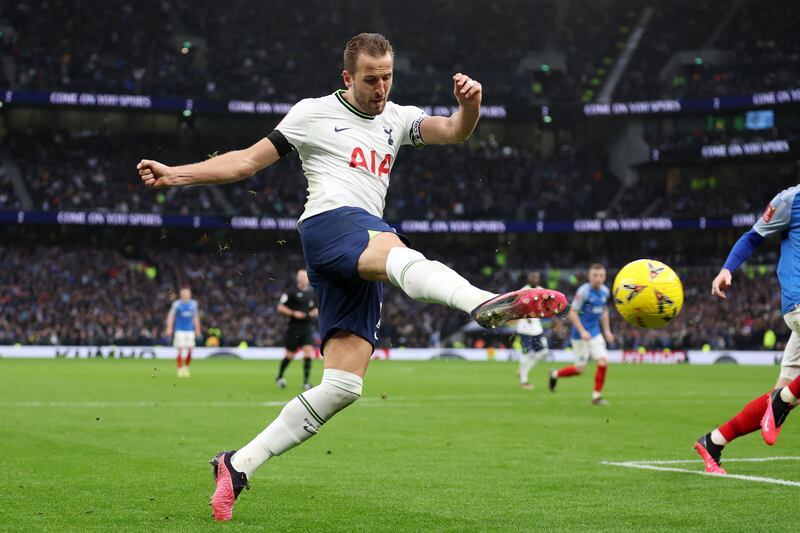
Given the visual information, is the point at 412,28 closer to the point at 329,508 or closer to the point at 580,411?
the point at 580,411

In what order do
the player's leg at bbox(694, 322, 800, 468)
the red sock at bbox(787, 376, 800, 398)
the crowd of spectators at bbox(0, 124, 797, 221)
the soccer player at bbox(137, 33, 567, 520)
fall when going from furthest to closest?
the crowd of spectators at bbox(0, 124, 797, 221) < the player's leg at bbox(694, 322, 800, 468) < the red sock at bbox(787, 376, 800, 398) < the soccer player at bbox(137, 33, 567, 520)

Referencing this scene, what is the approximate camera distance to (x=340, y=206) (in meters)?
6.07

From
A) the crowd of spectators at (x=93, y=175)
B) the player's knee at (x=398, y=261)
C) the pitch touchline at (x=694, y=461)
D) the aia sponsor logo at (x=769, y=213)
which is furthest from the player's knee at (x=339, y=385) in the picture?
the crowd of spectators at (x=93, y=175)

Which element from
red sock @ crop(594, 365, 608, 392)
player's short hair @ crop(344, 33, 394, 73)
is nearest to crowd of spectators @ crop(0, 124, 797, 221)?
red sock @ crop(594, 365, 608, 392)

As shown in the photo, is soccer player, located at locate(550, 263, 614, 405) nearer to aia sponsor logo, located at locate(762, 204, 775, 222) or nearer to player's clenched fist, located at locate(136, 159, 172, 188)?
aia sponsor logo, located at locate(762, 204, 775, 222)

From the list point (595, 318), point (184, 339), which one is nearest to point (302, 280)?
point (595, 318)

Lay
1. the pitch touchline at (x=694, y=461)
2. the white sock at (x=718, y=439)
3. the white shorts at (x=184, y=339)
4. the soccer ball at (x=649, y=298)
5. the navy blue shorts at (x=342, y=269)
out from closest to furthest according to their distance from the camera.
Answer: the navy blue shorts at (x=342, y=269)
the soccer ball at (x=649, y=298)
the white sock at (x=718, y=439)
the pitch touchline at (x=694, y=461)
the white shorts at (x=184, y=339)

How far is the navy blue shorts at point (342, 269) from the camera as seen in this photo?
5.84 metres

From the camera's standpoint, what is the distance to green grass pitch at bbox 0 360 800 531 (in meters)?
6.50

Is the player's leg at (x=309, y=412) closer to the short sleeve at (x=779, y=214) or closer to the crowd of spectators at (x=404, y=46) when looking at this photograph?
the short sleeve at (x=779, y=214)

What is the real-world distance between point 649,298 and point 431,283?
7.45 ft

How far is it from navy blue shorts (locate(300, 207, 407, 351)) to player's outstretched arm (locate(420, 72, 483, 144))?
30.7 inches

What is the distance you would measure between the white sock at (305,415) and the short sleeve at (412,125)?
5.11 feet

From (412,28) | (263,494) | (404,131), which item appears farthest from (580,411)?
(412,28)
